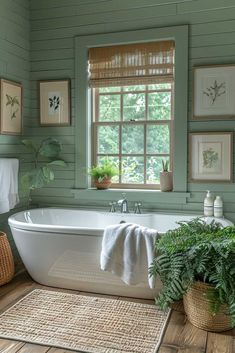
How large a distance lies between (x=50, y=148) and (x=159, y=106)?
1.22 metres

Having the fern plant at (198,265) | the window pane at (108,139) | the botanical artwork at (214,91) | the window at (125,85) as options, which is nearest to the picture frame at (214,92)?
the botanical artwork at (214,91)

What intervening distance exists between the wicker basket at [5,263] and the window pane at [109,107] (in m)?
1.65

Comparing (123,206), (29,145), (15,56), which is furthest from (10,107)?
(123,206)

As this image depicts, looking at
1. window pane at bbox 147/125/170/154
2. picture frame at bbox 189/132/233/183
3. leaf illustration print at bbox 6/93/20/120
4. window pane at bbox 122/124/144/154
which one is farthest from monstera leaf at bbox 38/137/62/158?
picture frame at bbox 189/132/233/183

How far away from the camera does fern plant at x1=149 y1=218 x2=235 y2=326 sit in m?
2.19

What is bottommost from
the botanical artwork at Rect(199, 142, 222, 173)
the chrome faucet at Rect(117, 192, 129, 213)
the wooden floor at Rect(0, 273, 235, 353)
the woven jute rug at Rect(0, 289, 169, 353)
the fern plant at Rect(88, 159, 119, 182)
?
the wooden floor at Rect(0, 273, 235, 353)

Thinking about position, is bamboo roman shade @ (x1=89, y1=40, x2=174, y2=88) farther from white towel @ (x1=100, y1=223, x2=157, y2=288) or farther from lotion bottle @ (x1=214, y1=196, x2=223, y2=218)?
white towel @ (x1=100, y1=223, x2=157, y2=288)

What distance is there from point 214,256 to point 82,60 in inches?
99.4

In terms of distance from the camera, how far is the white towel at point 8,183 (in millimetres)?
3447

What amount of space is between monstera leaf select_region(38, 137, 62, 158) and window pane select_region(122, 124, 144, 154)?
0.71 m

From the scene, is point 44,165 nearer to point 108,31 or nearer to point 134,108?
point 134,108

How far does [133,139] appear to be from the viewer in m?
3.92

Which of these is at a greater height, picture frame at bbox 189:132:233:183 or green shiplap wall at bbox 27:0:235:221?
green shiplap wall at bbox 27:0:235:221

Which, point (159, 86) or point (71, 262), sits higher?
point (159, 86)
